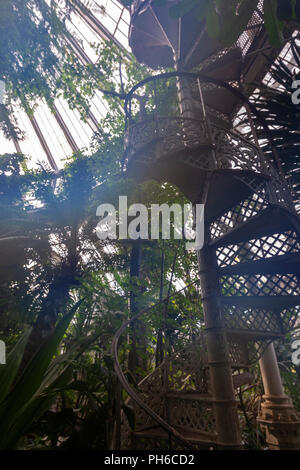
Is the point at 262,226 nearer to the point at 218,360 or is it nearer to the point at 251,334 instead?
the point at 251,334

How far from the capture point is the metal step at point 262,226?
3498mm

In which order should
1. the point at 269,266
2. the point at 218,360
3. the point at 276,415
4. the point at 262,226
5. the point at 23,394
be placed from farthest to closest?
1. the point at 276,415
2. the point at 262,226
3. the point at 269,266
4. the point at 218,360
5. the point at 23,394

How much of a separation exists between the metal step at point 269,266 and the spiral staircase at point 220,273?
13 mm

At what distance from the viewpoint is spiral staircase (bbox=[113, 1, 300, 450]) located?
3.09 metres

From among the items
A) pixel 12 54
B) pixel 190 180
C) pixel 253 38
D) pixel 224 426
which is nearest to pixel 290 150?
pixel 190 180

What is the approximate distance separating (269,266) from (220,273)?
0.66 m

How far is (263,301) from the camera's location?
11.5ft

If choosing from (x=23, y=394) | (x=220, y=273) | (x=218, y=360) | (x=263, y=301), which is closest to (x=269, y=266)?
(x=263, y=301)

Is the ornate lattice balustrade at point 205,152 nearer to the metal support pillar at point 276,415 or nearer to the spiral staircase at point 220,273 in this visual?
the spiral staircase at point 220,273

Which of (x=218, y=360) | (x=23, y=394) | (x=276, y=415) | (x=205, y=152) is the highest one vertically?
(x=205, y=152)

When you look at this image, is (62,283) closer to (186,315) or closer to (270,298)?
(186,315)

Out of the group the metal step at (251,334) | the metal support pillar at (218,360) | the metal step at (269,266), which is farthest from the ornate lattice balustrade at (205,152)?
the metal step at (251,334)

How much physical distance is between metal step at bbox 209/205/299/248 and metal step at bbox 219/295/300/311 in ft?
2.69

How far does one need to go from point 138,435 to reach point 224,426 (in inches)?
37.1
